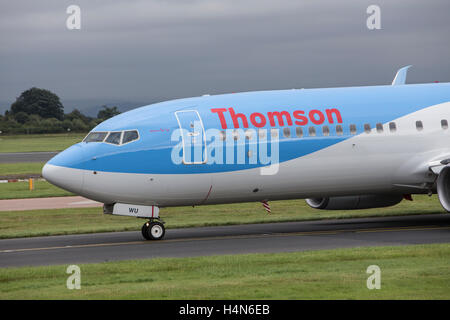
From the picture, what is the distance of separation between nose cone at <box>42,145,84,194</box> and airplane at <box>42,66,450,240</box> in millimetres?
28

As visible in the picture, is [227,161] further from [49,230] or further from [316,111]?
[49,230]

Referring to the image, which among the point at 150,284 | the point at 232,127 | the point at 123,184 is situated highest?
the point at 232,127

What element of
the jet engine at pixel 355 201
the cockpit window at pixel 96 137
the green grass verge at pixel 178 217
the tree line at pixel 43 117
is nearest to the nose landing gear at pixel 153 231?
the cockpit window at pixel 96 137

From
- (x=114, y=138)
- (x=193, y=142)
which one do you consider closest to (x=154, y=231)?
(x=193, y=142)

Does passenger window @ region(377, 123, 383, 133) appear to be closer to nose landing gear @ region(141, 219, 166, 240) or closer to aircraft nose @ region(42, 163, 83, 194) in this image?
nose landing gear @ region(141, 219, 166, 240)

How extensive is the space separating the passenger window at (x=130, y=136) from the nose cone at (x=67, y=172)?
129 centimetres

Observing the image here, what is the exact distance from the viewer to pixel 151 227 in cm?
2430

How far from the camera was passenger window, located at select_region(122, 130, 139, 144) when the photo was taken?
2342 centimetres

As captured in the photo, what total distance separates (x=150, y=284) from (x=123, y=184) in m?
6.54

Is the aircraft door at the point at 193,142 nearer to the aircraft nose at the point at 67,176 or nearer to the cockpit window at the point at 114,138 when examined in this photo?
the cockpit window at the point at 114,138

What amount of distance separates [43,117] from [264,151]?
179 m

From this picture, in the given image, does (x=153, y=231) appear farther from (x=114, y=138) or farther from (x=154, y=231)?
(x=114, y=138)

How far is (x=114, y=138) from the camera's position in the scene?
23.5m
